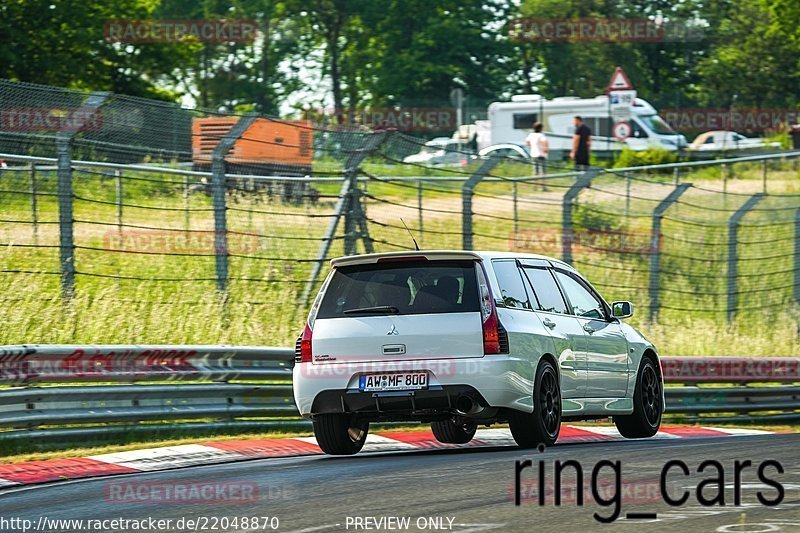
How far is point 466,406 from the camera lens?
36.7 ft

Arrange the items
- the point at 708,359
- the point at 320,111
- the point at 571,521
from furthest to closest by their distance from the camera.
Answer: the point at 320,111 < the point at 708,359 < the point at 571,521

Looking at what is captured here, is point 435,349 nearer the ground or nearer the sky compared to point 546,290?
nearer the ground

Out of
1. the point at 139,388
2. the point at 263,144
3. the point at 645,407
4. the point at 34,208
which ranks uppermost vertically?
the point at 263,144

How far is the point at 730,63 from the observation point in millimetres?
77000

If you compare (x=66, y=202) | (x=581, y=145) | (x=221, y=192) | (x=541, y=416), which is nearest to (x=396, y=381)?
(x=541, y=416)

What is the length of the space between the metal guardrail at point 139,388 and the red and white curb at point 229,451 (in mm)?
522

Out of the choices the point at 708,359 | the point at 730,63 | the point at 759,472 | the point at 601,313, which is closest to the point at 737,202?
the point at 708,359

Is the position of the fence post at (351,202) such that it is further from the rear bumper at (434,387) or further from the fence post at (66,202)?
the rear bumper at (434,387)

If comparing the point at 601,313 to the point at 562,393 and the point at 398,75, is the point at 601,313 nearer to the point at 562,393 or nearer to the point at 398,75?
the point at 562,393

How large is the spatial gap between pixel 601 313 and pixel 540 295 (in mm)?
1310

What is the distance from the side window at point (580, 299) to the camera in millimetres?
12922

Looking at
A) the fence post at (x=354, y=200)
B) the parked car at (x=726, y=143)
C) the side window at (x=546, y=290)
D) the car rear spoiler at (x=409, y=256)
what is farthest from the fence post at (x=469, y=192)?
the parked car at (x=726, y=143)

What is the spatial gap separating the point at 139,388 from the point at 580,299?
150 inches

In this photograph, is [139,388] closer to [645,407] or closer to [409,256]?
[409,256]
